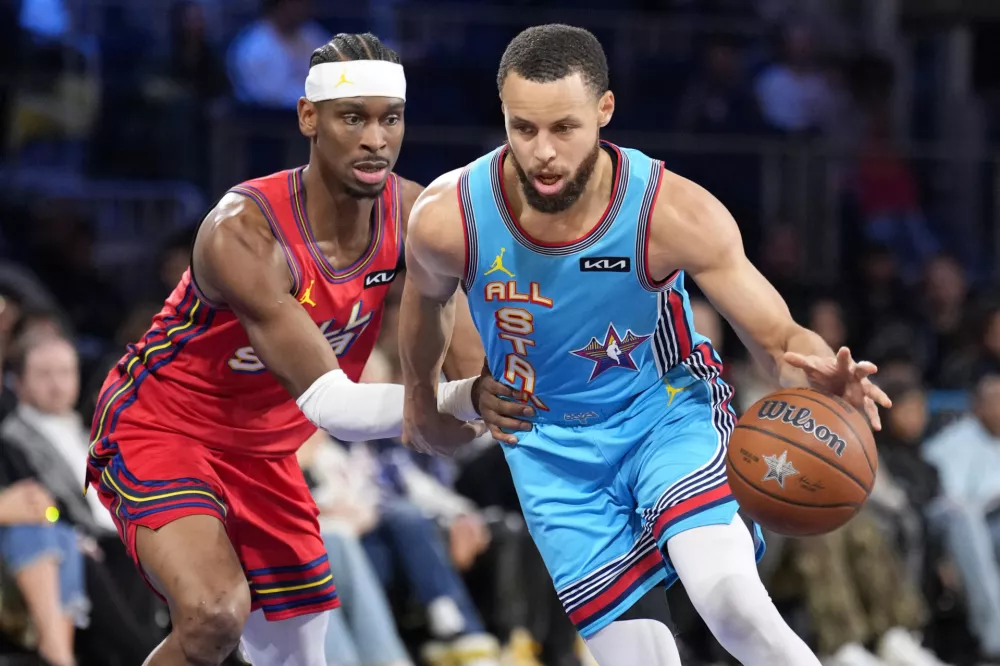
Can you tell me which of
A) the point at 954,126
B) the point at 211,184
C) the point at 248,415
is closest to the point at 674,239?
the point at 248,415

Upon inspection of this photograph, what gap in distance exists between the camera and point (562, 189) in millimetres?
4059

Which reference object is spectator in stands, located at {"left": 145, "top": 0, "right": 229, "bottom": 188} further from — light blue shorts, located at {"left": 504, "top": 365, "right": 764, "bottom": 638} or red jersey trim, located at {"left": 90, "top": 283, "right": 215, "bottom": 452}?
light blue shorts, located at {"left": 504, "top": 365, "right": 764, "bottom": 638}

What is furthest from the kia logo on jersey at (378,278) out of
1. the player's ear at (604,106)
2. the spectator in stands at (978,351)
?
the spectator in stands at (978,351)

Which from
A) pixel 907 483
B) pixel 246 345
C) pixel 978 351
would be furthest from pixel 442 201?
pixel 978 351

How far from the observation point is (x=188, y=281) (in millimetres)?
4680

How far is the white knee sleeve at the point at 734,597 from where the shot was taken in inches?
150

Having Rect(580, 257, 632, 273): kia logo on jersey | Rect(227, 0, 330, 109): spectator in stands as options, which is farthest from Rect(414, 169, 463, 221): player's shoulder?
Rect(227, 0, 330, 109): spectator in stands

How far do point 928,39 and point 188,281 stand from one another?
9.37 m

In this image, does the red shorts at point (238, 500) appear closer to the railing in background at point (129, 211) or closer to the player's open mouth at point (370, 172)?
the player's open mouth at point (370, 172)

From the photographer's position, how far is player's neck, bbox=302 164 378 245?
15.1ft

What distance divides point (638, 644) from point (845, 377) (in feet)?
3.30

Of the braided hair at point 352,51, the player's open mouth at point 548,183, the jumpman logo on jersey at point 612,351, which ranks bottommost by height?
the jumpman logo on jersey at point 612,351

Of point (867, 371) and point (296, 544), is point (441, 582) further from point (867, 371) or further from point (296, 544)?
point (867, 371)

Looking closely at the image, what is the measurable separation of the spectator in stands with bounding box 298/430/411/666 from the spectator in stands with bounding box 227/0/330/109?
357 cm
